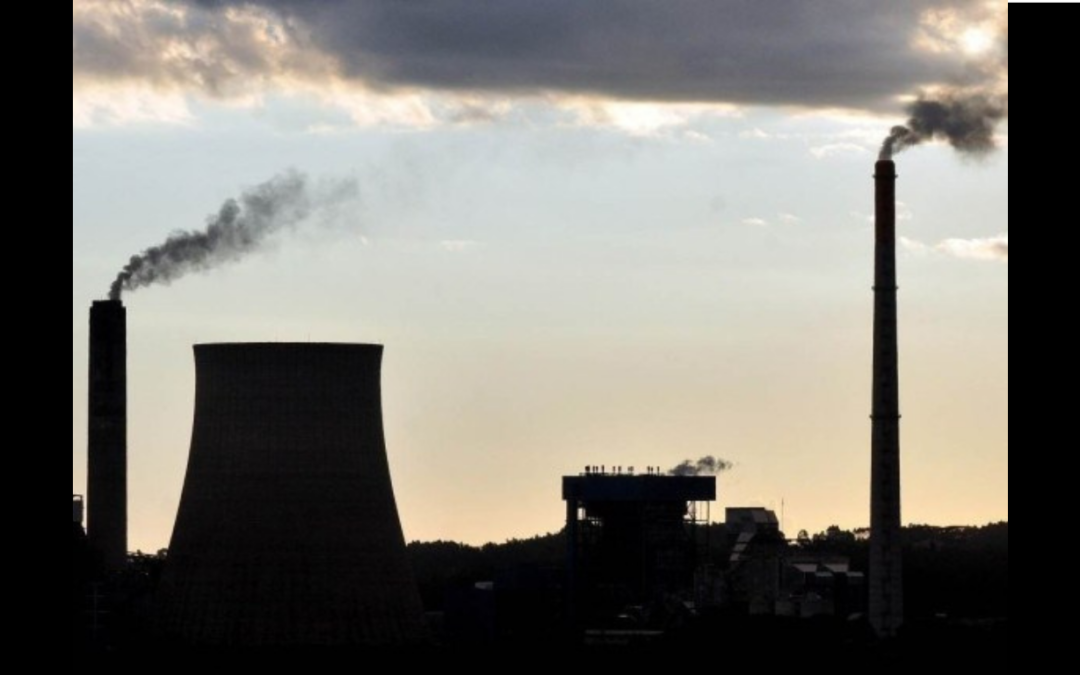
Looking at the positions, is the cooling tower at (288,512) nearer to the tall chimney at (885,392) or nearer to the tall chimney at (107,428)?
the tall chimney at (107,428)

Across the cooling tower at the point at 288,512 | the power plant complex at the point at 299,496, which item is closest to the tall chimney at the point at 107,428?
the power plant complex at the point at 299,496

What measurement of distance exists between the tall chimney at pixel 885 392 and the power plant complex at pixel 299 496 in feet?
0.09

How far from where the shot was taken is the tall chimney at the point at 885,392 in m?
52.5

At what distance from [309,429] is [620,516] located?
13.0m

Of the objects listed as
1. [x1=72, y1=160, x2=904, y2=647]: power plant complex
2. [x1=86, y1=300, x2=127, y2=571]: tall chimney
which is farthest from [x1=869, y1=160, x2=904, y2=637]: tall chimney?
[x1=86, y1=300, x2=127, y2=571]: tall chimney

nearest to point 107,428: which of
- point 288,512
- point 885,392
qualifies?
point 288,512

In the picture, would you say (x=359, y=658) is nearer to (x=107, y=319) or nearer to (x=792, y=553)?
(x=107, y=319)

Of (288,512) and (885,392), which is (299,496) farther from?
(885,392)

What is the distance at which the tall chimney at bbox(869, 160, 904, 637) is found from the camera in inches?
2067

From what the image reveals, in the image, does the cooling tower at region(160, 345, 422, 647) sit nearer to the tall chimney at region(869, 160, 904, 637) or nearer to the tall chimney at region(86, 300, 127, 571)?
the tall chimney at region(86, 300, 127, 571)

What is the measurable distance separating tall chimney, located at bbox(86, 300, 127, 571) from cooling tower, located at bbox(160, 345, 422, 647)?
14.5 feet

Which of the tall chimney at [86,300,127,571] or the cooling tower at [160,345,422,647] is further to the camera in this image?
the tall chimney at [86,300,127,571]
